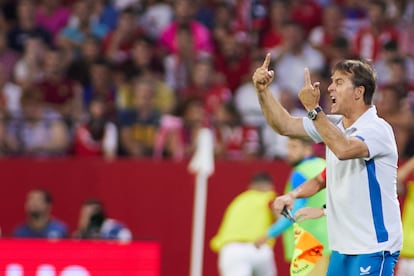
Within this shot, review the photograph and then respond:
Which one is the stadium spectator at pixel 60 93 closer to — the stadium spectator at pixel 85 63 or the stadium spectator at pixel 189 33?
the stadium spectator at pixel 85 63

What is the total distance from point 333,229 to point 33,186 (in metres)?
8.86

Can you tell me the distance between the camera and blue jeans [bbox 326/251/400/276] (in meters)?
8.69

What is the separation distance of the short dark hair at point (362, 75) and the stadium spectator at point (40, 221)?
7.80m

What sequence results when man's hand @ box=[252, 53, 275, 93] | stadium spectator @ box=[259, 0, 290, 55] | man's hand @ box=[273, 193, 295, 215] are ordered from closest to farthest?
man's hand @ box=[252, 53, 275, 93] → man's hand @ box=[273, 193, 295, 215] → stadium spectator @ box=[259, 0, 290, 55]

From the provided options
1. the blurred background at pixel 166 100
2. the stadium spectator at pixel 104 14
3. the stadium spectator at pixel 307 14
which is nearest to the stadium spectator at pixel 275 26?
the blurred background at pixel 166 100

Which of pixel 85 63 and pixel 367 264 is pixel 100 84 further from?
pixel 367 264

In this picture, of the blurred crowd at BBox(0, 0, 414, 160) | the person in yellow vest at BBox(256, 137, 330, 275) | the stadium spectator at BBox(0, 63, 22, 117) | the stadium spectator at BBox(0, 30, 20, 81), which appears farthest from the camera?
the stadium spectator at BBox(0, 30, 20, 81)

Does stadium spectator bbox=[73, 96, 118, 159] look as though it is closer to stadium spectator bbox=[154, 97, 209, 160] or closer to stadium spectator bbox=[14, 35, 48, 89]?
stadium spectator bbox=[154, 97, 209, 160]

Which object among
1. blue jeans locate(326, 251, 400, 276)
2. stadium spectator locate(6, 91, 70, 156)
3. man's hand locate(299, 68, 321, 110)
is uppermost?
stadium spectator locate(6, 91, 70, 156)

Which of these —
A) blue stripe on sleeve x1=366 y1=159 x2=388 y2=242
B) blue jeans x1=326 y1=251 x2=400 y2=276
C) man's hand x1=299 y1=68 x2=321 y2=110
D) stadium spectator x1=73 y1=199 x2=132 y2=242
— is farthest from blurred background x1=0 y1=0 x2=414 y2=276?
man's hand x1=299 y1=68 x2=321 y2=110

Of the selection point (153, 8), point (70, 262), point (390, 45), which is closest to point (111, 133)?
point (153, 8)

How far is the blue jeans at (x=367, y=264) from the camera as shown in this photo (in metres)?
8.69

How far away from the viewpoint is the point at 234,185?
17109 mm

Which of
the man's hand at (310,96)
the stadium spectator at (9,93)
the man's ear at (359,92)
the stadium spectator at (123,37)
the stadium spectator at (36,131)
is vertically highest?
the stadium spectator at (123,37)
